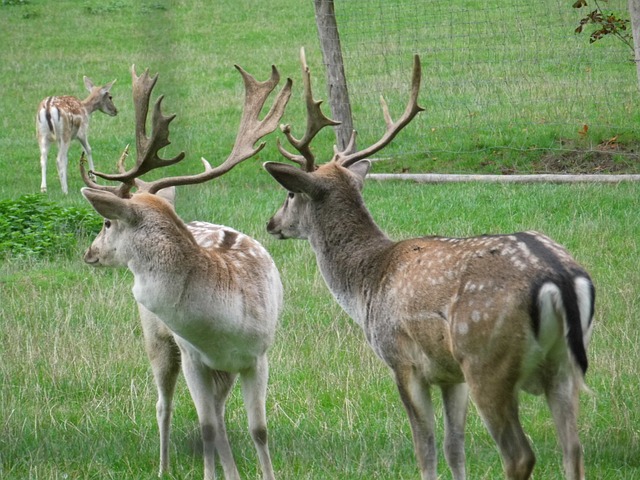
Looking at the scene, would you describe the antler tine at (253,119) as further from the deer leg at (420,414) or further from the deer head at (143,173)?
the deer leg at (420,414)

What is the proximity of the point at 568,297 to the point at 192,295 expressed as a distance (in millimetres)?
1559

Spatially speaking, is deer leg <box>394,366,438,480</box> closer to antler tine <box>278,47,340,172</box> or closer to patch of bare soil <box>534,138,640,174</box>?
antler tine <box>278,47,340,172</box>

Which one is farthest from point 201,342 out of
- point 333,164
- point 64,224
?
point 64,224

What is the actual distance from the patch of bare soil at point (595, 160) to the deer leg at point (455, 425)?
23.6 ft

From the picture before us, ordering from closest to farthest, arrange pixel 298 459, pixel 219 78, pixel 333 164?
pixel 298 459 < pixel 333 164 < pixel 219 78

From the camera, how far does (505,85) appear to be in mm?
12977

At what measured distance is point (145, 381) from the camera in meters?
5.85

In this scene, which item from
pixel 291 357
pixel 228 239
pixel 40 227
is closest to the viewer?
pixel 228 239

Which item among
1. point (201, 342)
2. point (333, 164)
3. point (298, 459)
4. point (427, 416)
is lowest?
point (298, 459)

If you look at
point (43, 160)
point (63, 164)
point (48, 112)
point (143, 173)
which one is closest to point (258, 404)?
point (143, 173)

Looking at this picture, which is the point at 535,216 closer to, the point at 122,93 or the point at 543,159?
the point at 543,159

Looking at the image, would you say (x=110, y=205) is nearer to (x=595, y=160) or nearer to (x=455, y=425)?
(x=455, y=425)

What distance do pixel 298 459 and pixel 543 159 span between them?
762cm

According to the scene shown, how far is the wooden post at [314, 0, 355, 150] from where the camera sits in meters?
12.2
